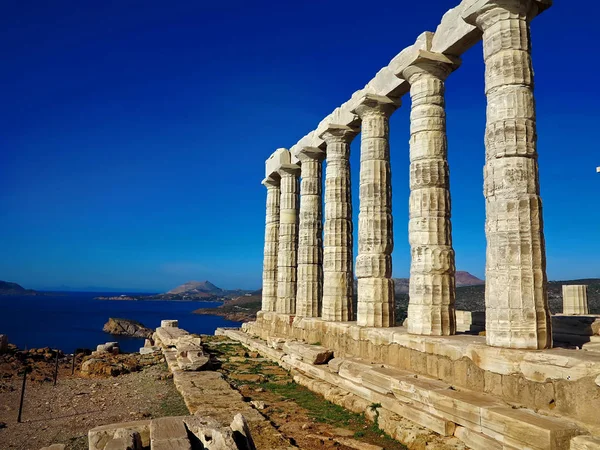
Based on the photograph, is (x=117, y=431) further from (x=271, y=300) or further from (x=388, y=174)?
(x=271, y=300)

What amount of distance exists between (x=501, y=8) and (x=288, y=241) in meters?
16.3

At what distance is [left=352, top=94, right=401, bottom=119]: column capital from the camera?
56.5 feet

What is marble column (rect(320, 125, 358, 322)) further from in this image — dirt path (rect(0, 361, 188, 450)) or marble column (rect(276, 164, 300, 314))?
dirt path (rect(0, 361, 188, 450))

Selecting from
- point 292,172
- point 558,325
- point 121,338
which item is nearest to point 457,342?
point 558,325

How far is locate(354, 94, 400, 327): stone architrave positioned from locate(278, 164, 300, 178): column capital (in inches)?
318

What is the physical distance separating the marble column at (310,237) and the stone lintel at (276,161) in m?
2.08

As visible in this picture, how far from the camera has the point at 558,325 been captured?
16281mm

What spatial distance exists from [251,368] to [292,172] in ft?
37.6

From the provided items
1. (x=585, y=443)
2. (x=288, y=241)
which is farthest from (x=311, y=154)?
(x=585, y=443)

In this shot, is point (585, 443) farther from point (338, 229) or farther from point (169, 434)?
point (338, 229)

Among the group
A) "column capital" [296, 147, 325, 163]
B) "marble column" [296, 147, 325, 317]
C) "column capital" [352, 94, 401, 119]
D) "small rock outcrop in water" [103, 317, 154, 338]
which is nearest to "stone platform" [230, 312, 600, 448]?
"marble column" [296, 147, 325, 317]

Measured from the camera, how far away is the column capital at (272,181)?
2815 cm

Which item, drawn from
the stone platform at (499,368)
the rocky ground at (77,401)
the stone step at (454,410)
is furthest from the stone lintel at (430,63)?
the rocky ground at (77,401)

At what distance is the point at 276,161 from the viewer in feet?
87.4
